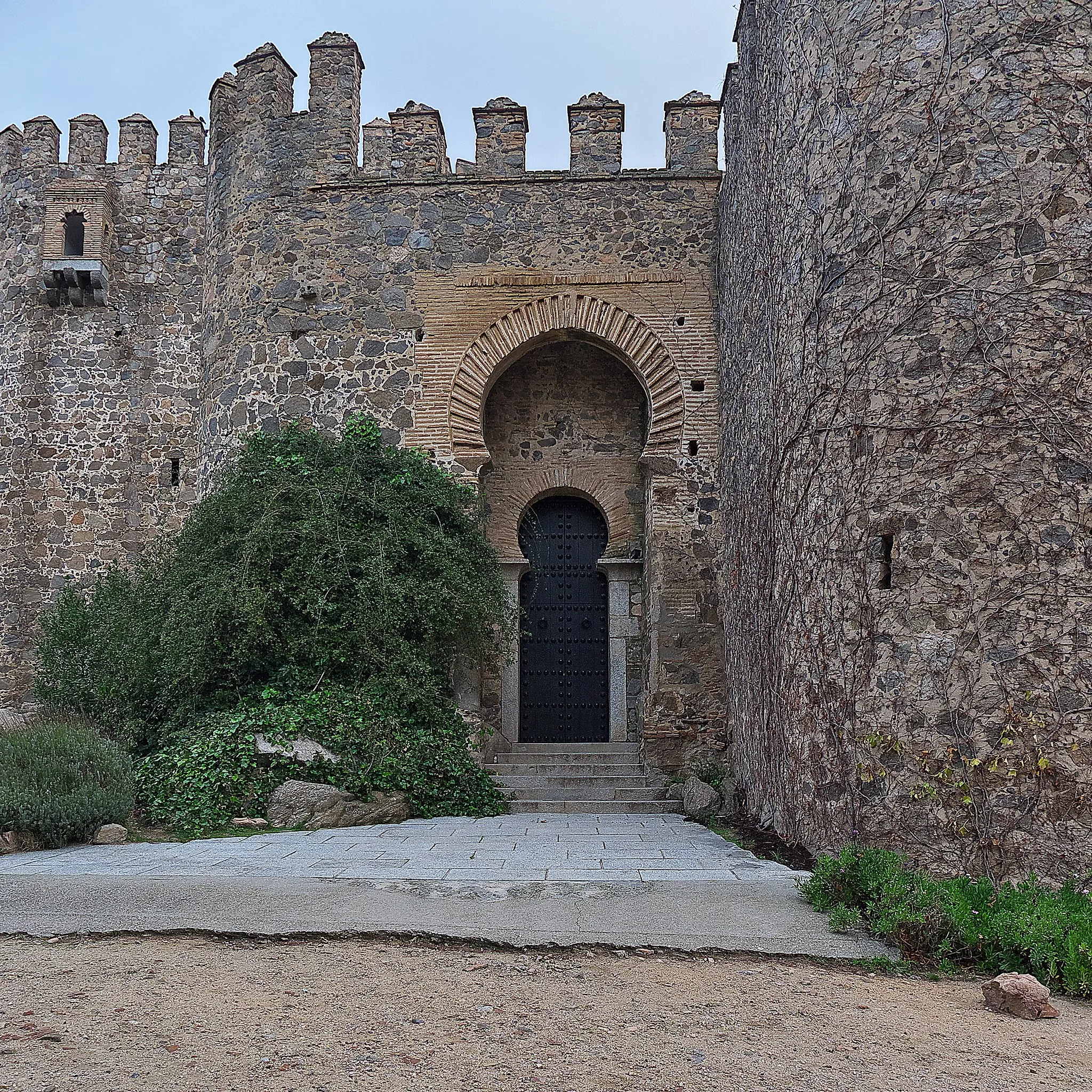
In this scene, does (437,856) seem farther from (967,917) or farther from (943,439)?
(943,439)

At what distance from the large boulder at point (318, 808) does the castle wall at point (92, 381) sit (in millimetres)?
6486

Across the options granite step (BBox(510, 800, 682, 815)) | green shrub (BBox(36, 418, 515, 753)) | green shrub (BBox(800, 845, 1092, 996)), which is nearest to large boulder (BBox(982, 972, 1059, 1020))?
green shrub (BBox(800, 845, 1092, 996))

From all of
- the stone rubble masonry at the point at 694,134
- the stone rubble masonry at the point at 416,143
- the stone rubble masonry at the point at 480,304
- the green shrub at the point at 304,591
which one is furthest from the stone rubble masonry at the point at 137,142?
the stone rubble masonry at the point at 694,134

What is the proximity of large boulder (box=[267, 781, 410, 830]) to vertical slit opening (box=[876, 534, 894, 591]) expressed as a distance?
13.7 feet

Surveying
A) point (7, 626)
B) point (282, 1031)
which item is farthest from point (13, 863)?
point (7, 626)

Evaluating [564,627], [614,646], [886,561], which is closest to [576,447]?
[564,627]

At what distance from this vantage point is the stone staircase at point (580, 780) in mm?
9250

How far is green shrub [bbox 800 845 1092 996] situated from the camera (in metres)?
3.99

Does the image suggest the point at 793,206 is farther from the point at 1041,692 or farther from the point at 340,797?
the point at 340,797

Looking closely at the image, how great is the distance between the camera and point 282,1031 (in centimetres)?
330

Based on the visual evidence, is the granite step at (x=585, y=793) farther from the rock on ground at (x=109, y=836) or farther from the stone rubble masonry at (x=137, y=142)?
the stone rubble masonry at (x=137, y=142)

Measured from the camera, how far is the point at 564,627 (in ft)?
37.2

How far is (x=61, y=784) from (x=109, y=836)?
0.49 m

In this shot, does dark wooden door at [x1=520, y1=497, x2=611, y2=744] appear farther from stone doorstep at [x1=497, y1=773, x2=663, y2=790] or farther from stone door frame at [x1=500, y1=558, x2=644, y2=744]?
stone doorstep at [x1=497, y1=773, x2=663, y2=790]
